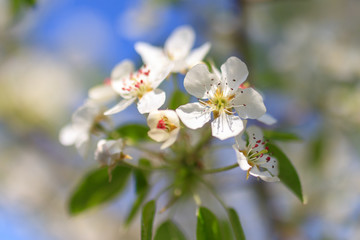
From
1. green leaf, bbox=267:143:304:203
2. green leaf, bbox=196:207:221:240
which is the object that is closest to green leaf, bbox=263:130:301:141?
green leaf, bbox=267:143:304:203

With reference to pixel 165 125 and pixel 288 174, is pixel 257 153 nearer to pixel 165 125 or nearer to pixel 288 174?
pixel 288 174

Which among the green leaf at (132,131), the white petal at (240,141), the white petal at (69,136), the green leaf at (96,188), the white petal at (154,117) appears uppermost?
the white petal at (154,117)

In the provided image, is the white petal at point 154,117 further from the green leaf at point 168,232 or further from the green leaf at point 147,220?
the green leaf at point 168,232

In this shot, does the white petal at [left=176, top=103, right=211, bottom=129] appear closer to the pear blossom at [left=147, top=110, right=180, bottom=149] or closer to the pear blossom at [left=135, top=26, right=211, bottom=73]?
the pear blossom at [left=147, top=110, right=180, bottom=149]

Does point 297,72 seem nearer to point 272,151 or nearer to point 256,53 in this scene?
point 256,53

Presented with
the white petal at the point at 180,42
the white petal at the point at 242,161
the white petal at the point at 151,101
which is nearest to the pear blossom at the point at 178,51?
the white petal at the point at 180,42

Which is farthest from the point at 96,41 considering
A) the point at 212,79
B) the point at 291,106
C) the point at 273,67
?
the point at 212,79
